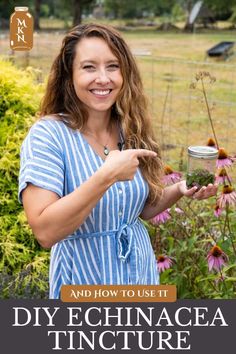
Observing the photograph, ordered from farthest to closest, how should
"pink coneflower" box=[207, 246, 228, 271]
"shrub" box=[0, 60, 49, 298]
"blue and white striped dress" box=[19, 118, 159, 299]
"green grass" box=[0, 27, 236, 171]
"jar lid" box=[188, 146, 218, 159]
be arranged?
"green grass" box=[0, 27, 236, 171], "shrub" box=[0, 60, 49, 298], "pink coneflower" box=[207, 246, 228, 271], "jar lid" box=[188, 146, 218, 159], "blue and white striped dress" box=[19, 118, 159, 299]

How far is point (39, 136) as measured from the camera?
1.55 m

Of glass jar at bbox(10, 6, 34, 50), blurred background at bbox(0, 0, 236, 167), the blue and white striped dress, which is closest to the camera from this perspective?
the blue and white striped dress

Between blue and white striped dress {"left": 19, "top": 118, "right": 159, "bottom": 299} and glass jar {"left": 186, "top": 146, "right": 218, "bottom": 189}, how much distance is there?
153 millimetres

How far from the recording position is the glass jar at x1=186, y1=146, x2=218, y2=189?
1789 millimetres

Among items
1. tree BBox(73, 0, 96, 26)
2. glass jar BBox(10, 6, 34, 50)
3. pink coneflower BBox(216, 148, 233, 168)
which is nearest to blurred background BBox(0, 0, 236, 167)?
tree BBox(73, 0, 96, 26)

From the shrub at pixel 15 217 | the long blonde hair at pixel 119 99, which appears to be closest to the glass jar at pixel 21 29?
the shrub at pixel 15 217

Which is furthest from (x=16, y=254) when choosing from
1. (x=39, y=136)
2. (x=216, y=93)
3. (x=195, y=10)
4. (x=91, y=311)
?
(x=195, y=10)

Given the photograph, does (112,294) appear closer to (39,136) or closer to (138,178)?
(138,178)

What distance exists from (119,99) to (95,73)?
13 cm

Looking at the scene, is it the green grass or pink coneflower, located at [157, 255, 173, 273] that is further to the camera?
the green grass

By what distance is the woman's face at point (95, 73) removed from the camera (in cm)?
158

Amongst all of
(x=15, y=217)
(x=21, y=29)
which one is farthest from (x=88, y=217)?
(x=21, y=29)

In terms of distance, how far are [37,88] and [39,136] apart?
1337 millimetres

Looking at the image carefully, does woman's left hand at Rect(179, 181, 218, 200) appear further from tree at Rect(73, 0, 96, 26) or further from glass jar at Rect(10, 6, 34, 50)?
tree at Rect(73, 0, 96, 26)
